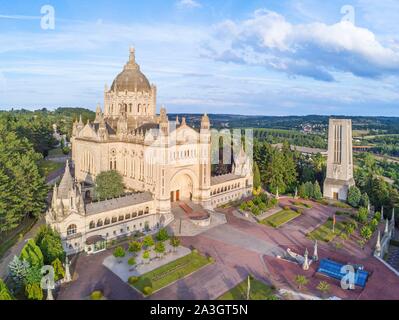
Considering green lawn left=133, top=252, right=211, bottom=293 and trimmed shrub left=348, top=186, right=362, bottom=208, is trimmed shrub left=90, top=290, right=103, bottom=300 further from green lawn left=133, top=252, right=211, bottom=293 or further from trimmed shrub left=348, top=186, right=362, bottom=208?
trimmed shrub left=348, top=186, right=362, bottom=208

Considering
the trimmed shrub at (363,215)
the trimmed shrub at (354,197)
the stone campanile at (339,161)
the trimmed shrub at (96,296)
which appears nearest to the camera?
the trimmed shrub at (96,296)

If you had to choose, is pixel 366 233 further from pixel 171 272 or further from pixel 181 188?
pixel 181 188

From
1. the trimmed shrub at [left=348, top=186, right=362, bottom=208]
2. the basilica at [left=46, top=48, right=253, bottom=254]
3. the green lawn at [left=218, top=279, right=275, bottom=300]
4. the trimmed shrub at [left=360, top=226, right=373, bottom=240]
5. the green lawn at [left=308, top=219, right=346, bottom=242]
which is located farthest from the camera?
the trimmed shrub at [left=348, top=186, right=362, bottom=208]

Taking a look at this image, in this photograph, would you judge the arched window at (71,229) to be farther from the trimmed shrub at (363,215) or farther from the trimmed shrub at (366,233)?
the trimmed shrub at (363,215)

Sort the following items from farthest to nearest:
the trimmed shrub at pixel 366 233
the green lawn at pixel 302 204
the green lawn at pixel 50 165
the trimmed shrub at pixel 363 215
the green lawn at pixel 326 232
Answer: the green lawn at pixel 50 165
the green lawn at pixel 302 204
the trimmed shrub at pixel 363 215
the green lawn at pixel 326 232
the trimmed shrub at pixel 366 233

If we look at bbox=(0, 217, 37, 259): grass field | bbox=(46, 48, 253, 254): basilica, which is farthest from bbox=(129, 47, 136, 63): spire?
bbox=(0, 217, 37, 259): grass field

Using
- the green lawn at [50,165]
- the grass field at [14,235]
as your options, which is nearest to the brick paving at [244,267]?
the grass field at [14,235]
